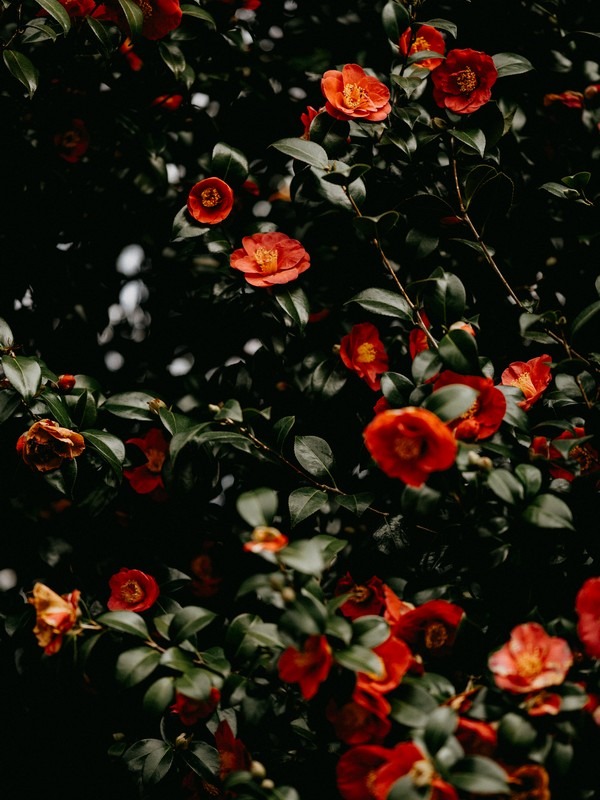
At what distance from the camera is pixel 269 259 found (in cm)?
122

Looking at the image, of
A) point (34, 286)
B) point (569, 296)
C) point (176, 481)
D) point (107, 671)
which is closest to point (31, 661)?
point (107, 671)

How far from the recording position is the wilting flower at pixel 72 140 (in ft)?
5.05

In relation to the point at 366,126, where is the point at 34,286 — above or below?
below

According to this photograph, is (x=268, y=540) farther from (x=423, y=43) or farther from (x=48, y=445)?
(x=423, y=43)

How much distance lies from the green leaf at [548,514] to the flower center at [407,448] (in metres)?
0.17

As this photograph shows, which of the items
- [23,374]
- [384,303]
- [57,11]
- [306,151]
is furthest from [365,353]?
[57,11]

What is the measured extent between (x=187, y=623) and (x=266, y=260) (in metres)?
0.62

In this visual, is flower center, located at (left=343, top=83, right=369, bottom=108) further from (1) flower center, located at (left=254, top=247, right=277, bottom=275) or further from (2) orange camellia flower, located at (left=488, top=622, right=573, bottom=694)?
(2) orange camellia flower, located at (left=488, top=622, right=573, bottom=694)

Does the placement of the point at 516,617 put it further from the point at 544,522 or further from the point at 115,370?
the point at 115,370

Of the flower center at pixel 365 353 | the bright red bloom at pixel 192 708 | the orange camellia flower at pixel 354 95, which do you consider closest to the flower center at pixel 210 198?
the orange camellia flower at pixel 354 95

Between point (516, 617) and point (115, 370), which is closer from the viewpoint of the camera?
point (516, 617)

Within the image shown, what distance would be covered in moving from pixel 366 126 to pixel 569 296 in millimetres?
523

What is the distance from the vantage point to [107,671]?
121cm

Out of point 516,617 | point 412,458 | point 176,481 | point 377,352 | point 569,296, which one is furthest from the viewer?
point 569,296
